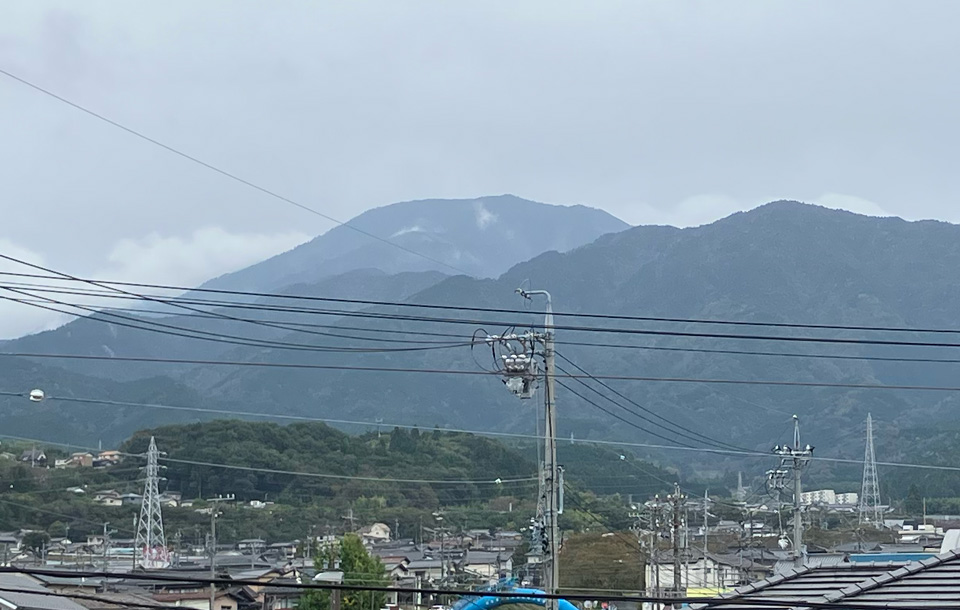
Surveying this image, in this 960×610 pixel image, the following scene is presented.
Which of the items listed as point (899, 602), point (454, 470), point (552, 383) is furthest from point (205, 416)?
point (899, 602)

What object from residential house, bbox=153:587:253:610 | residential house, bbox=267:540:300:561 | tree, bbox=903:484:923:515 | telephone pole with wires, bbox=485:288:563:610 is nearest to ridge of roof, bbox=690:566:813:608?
telephone pole with wires, bbox=485:288:563:610

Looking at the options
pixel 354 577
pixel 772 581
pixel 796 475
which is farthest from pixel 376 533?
pixel 772 581

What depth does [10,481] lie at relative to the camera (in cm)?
7719

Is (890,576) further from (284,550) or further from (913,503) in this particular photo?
(913,503)

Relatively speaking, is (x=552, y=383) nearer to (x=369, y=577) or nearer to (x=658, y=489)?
(x=369, y=577)

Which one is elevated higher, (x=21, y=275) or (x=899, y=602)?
(x=21, y=275)

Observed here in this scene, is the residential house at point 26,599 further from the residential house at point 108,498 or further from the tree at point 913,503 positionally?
the tree at point 913,503

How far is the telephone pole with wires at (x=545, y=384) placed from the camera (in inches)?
909

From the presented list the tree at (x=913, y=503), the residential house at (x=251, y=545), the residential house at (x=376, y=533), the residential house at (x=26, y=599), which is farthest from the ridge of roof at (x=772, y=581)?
the tree at (x=913, y=503)

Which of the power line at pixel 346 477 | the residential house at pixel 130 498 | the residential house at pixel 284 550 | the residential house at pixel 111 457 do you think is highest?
the residential house at pixel 111 457

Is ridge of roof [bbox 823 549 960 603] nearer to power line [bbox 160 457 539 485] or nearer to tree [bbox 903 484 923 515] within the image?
power line [bbox 160 457 539 485]

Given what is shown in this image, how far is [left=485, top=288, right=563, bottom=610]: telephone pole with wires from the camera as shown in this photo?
2309cm

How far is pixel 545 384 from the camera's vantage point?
78.8ft

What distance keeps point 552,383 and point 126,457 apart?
229 feet
